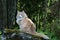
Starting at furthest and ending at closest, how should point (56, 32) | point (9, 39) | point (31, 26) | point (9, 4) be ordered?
point (9, 4)
point (56, 32)
point (31, 26)
point (9, 39)

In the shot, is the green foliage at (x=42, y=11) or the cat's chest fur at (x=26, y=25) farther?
the green foliage at (x=42, y=11)

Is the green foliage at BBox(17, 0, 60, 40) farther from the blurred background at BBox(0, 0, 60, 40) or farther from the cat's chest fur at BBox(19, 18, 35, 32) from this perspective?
the cat's chest fur at BBox(19, 18, 35, 32)

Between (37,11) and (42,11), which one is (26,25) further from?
(37,11)

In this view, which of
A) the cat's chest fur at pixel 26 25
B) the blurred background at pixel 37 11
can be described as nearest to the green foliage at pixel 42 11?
the blurred background at pixel 37 11

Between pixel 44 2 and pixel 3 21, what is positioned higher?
pixel 44 2

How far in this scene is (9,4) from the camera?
29.0 feet

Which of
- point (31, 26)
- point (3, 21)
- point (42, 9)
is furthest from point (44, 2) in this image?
point (31, 26)

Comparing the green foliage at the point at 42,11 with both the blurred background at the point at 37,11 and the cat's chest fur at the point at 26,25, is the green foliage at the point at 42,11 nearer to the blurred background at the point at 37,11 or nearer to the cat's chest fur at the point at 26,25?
the blurred background at the point at 37,11

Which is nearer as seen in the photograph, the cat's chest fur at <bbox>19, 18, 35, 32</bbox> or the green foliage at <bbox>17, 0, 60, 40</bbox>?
the cat's chest fur at <bbox>19, 18, 35, 32</bbox>

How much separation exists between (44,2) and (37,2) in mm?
299

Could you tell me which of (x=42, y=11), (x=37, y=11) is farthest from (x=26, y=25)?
(x=37, y=11)

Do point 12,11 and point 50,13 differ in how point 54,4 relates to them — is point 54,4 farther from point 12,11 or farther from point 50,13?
point 12,11

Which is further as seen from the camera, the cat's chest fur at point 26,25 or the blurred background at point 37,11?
the blurred background at point 37,11

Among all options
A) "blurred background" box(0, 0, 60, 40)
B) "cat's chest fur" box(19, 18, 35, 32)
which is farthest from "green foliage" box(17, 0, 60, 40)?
"cat's chest fur" box(19, 18, 35, 32)
